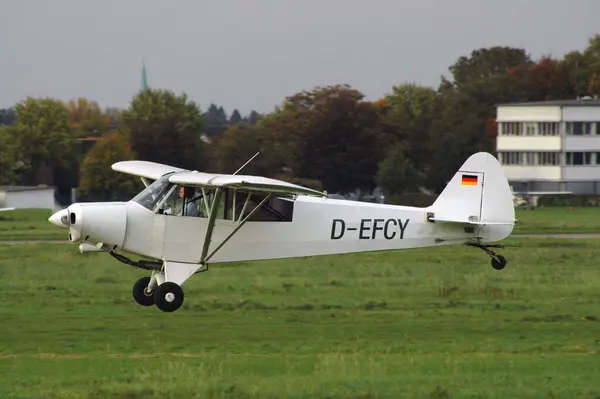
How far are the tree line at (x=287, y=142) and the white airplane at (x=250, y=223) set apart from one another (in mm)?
47794

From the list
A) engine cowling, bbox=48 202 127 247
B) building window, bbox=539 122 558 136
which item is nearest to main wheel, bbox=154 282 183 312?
engine cowling, bbox=48 202 127 247

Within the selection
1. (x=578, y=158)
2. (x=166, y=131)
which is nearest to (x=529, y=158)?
(x=578, y=158)

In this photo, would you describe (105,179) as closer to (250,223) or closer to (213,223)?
(250,223)

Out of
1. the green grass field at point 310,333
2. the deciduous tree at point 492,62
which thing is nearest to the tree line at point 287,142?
the deciduous tree at point 492,62

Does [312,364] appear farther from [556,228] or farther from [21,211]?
[21,211]

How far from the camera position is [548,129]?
85.7m

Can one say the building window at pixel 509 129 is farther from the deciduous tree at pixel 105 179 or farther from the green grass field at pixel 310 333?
the green grass field at pixel 310 333

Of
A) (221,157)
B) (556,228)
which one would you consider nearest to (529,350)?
(556,228)

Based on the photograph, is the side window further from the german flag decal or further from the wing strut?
the german flag decal

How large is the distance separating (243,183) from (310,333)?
8.94 ft

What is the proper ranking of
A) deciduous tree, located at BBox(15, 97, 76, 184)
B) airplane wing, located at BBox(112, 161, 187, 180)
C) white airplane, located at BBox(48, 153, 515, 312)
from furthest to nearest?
deciduous tree, located at BBox(15, 97, 76, 184)
airplane wing, located at BBox(112, 161, 187, 180)
white airplane, located at BBox(48, 153, 515, 312)

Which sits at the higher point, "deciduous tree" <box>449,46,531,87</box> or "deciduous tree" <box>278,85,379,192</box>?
"deciduous tree" <box>449,46,531,87</box>

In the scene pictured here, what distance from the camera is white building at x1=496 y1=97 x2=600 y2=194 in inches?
3334

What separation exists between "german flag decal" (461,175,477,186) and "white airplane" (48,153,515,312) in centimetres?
1
